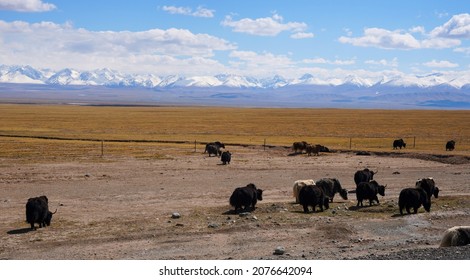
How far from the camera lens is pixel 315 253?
43.3 ft

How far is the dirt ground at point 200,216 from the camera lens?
46.1 feet

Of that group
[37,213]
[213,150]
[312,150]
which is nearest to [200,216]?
[37,213]

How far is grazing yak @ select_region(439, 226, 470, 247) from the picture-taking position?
1341 centimetres

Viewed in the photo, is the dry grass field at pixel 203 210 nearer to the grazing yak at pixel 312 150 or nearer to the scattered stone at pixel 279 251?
the scattered stone at pixel 279 251

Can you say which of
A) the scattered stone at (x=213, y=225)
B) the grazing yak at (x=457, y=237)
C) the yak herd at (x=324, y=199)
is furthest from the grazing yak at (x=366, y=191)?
the grazing yak at (x=457, y=237)

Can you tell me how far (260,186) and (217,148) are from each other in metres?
14.7

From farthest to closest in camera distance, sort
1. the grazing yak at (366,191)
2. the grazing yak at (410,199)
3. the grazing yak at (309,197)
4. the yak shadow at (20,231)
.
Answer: the grazing yak at (366,191)
the grazing yak at (309,197)
the grazing yak at (410,199)
the yak shadow at (20,231)

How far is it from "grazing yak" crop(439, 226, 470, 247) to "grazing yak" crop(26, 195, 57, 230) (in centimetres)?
1097

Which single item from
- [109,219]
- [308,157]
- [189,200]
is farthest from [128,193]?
[308,157]

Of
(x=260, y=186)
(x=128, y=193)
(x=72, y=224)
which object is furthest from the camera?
(x=260, y=186)

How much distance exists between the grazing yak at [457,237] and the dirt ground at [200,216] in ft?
2.10

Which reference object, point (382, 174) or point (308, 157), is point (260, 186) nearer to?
point (382, 174)

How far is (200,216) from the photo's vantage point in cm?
1814

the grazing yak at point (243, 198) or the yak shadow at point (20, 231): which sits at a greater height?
the grazing yak at point (243, 198)
